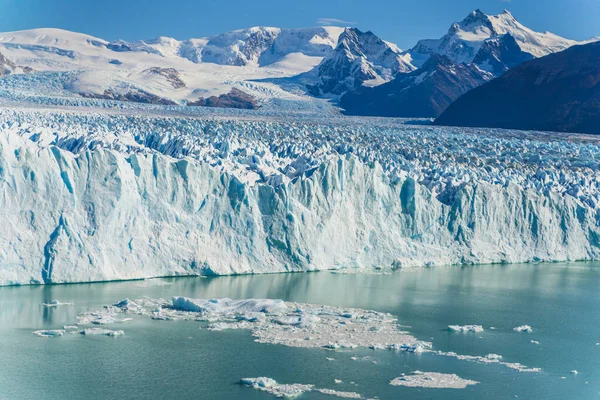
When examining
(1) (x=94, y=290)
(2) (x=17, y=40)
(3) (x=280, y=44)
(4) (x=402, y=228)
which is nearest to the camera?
(1) (x=94, y=290)

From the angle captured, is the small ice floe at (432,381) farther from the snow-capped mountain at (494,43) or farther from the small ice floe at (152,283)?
the snow-capped mountain at (494,43)

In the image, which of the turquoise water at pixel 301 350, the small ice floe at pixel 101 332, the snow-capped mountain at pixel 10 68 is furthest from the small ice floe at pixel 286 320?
the snow-capped mountain at pixel 10 68

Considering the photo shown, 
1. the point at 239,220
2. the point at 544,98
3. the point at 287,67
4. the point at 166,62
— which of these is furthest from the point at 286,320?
the point at 287,67

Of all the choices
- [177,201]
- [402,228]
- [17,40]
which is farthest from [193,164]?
[17,40]

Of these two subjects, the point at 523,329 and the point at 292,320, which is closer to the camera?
the point at 292,320

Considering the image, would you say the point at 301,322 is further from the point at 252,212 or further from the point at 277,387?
the point at 252,212

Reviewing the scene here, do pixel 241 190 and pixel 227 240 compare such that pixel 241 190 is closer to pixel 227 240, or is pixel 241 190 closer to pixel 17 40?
pixel 227 240

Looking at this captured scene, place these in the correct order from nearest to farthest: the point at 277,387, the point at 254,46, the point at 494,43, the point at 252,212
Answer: the point at 277,387 → the point at 252,212 → the point at 494,43 → the point at 254,46
